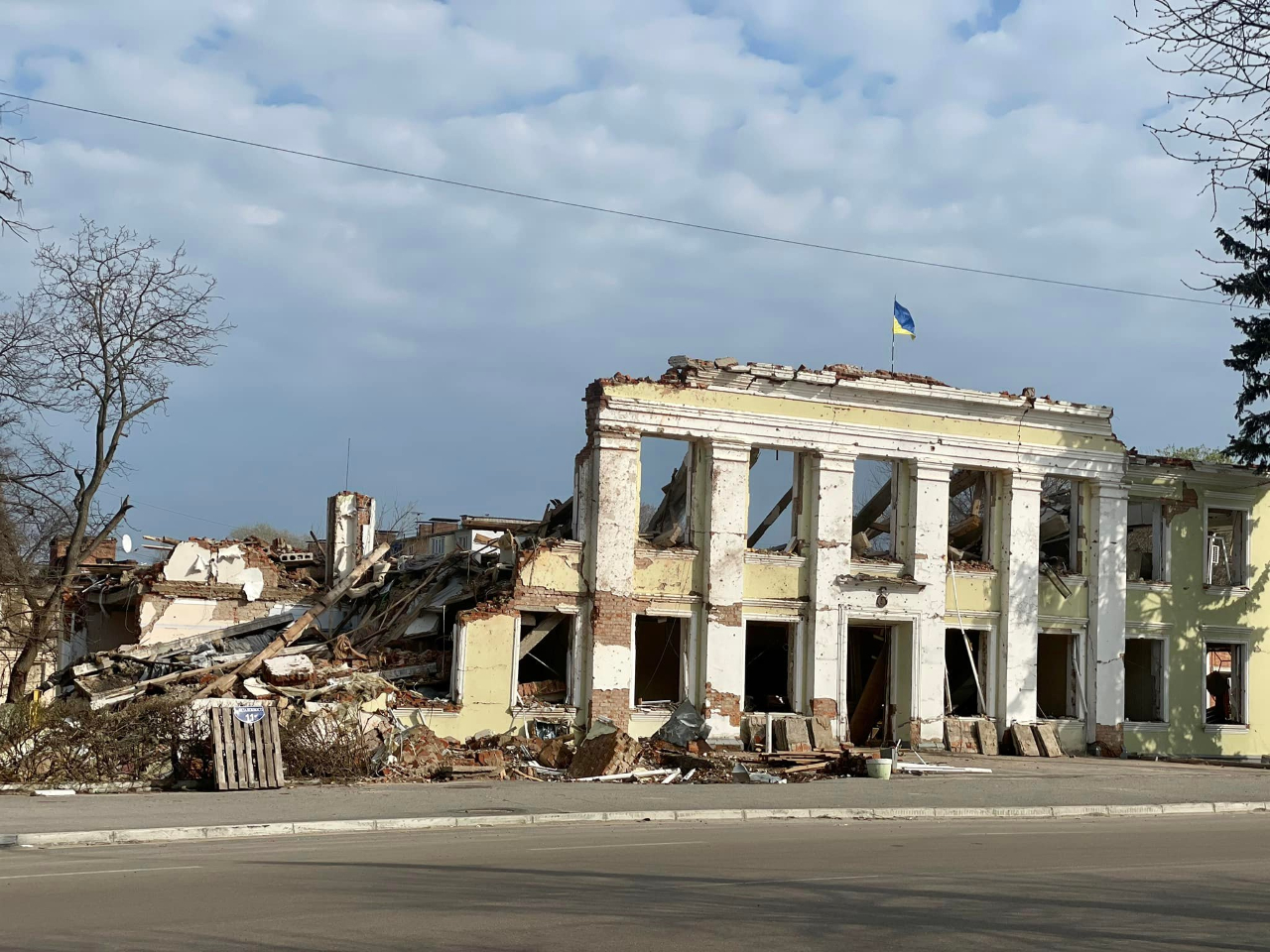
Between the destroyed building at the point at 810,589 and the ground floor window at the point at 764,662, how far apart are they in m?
0.06

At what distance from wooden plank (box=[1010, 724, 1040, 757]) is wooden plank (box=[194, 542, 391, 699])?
14197 millimetres

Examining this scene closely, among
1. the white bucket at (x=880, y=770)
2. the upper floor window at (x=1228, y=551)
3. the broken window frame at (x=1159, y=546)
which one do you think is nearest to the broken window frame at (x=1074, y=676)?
the broken window frame at (x=1159, y=546)

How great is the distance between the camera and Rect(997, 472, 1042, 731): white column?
29.7 m

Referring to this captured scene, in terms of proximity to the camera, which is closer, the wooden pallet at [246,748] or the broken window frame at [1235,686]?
the wooden pallet at [246,748]

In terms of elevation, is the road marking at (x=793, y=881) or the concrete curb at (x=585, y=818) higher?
the road marking at (x=793, y=881)

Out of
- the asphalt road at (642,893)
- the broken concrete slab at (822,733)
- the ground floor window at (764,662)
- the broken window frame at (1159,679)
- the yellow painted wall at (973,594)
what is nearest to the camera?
the asphalt road at (642,893)

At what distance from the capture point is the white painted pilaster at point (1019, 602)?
29734 millimetres

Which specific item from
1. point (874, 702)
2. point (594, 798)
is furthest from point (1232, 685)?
point (594, 798)

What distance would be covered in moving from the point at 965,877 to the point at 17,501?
777 inches

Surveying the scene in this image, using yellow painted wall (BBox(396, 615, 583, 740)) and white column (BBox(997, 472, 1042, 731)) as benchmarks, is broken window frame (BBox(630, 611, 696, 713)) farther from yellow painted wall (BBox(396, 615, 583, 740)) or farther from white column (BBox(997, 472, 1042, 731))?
white column (BBox(997, 472, 1042, 731))

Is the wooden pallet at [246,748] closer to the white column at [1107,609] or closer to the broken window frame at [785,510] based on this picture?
the broken window frame at [785,510]

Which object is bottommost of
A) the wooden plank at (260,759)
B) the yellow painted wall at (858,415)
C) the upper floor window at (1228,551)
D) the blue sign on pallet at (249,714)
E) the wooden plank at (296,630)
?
the wooden plank at (260,759)

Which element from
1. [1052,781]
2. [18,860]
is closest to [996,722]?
[1052,781]

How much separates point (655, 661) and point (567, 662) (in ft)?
12.2
